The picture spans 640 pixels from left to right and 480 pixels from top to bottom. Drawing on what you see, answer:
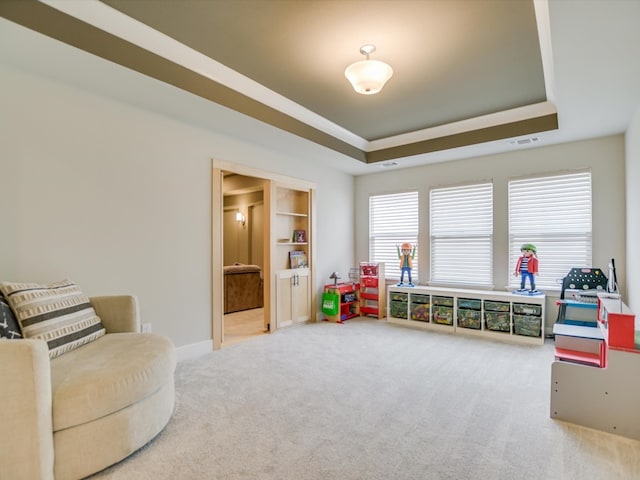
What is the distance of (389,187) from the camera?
19.4 feet

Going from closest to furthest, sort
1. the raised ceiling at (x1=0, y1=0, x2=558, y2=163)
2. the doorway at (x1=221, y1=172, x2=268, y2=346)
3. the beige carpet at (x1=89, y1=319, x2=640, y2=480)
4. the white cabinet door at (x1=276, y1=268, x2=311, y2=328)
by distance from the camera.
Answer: the beige carpet at (x1=89, y1=319, x2=640, y2=480) < the raised ceiling at (x1=0, y1=0, x2=558, y2=163) < the white cabinet door at (x1=276, y1=268, x2=311, y2=328) < the doorway at (x1=221, y1=172, x2=268, y2=346)

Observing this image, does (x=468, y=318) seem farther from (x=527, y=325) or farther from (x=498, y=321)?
(x=527, y=325)

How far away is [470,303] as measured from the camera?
14.8 feet

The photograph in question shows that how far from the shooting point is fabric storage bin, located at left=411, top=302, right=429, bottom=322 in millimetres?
4848

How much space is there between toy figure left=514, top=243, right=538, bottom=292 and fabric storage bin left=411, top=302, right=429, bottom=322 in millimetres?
1249

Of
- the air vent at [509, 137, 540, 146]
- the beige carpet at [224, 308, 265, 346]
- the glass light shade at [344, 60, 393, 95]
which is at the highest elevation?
the glass light shade at [344, 60, 393, 95]

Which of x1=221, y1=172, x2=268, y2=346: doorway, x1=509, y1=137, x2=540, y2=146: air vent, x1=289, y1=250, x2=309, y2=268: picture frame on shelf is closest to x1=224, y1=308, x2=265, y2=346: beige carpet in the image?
x1=221, y1=172, x2=268, y2=346: doorway

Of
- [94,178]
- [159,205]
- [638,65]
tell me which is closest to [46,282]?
[94,178]

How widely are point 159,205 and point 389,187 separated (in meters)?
3.86

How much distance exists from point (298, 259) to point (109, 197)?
9.05ft

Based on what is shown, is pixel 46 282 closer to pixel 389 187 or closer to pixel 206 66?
pixel 206 66

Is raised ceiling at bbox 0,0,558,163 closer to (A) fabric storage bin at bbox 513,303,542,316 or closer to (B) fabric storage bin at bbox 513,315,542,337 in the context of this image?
(A) fabric storage bin at bbox 513,303,542,316

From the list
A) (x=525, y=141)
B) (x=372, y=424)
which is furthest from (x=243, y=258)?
(x=372, y=424)

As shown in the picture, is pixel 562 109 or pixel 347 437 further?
pixel 562 109
